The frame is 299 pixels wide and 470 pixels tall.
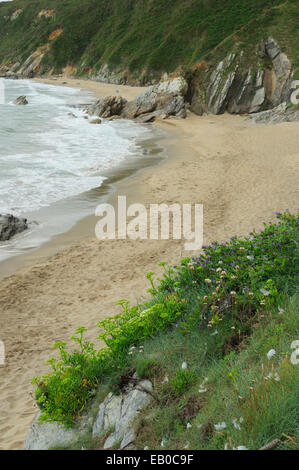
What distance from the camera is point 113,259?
33.5 feet

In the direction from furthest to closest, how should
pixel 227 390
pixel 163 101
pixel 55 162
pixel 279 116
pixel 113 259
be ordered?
1. pixel 163 101
2. pixel 279 116
3. pixel 55 162
4. pixel 113 259
5. pixel 227 390

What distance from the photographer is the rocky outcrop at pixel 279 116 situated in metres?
30.3

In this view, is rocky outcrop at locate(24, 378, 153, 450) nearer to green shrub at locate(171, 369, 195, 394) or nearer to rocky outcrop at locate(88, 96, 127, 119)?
green shrub at locate(171, 369, 195, 394)

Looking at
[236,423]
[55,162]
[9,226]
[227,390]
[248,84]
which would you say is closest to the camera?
[236,423]

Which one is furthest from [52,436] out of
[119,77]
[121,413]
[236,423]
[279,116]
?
[119,77]

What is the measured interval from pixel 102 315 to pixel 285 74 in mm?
35468

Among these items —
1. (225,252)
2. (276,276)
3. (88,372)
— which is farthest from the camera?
(225,252)

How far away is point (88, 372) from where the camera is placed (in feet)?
14.8

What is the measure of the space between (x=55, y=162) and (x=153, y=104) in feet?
66.7

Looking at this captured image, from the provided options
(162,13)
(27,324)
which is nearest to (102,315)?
(27,324)

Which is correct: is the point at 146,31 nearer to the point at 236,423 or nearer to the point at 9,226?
the point at 9,226

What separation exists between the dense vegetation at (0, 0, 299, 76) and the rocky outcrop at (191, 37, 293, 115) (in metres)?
1.38

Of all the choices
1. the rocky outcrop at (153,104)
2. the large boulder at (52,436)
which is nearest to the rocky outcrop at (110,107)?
the rocky outcrop at (153,104)

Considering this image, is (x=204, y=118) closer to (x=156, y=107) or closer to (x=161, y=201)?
(x=156, y=107)
